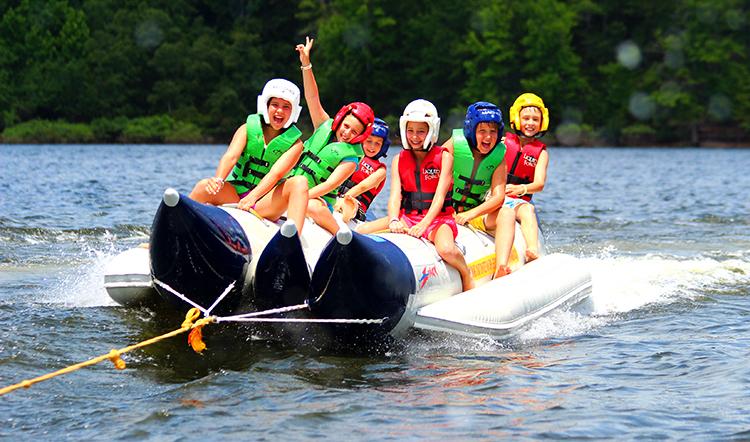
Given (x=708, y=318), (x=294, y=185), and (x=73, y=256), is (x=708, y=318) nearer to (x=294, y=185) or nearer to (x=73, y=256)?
(x=294, y=185)

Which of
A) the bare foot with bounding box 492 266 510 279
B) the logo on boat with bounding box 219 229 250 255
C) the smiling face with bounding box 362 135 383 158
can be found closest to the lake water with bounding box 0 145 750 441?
the bare foot with bounding box 492 266 510 279

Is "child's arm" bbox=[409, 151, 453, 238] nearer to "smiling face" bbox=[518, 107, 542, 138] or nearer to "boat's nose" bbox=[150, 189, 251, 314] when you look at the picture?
"boat's nose" bbox=[150, 189, 251, 314]

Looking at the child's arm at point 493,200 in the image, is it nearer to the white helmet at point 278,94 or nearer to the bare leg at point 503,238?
the bare leg at point 503,238

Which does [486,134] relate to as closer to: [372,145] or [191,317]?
[372,145]

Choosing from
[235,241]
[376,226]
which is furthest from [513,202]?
[235,241]

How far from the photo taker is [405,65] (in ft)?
196

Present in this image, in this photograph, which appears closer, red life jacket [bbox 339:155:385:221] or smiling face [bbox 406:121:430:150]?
smiling face [bbox 406:121:430:150]

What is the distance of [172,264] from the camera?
6234mm

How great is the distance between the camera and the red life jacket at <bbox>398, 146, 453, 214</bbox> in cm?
730

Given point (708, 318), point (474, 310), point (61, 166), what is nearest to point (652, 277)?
point (708, 318)

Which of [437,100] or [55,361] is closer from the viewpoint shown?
[55,361]

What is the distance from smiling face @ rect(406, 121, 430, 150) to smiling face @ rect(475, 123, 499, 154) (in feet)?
2.04

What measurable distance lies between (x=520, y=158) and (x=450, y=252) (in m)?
2.11

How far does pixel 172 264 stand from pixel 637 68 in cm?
5389
